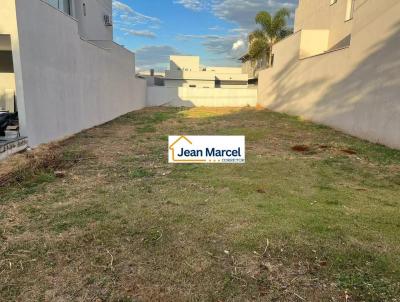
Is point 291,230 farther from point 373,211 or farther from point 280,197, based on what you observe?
point 373,211

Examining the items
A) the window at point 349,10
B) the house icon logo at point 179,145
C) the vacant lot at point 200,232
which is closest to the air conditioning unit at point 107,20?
the window at point 349,10

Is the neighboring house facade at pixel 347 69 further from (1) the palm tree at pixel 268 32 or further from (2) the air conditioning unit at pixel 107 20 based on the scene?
(2) the air conditioning unit at pixel 107 20

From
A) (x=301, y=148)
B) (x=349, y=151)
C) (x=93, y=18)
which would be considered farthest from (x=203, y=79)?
(x=349, y=151)

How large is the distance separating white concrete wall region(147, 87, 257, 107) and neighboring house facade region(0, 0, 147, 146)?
35.3 feet

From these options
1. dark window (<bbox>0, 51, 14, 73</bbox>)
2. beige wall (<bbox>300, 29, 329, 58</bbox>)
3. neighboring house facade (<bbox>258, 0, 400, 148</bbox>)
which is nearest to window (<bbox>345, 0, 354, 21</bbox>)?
neighboring house facade (<bbox>258, 0, 400, 148</bbox>)

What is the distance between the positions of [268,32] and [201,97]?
7.76 metres

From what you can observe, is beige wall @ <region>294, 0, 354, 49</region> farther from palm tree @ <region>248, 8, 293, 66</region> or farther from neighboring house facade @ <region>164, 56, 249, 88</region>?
neighboring house facade @ <region>164, 56, 249, 88</region>

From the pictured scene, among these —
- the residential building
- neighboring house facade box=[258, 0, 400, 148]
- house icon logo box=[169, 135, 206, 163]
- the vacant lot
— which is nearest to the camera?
the vacant lot

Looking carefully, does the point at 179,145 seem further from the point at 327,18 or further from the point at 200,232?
the point at 327,18

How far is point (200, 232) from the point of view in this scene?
3.09 m

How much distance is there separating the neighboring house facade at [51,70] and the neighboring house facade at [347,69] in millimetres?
8644

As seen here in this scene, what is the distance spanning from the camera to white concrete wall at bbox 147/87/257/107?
80.9 feet

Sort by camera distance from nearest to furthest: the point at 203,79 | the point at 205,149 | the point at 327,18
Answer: the point at 205,149 → the point at 327,18 → the point at 203,79

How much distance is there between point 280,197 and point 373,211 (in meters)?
1.13
